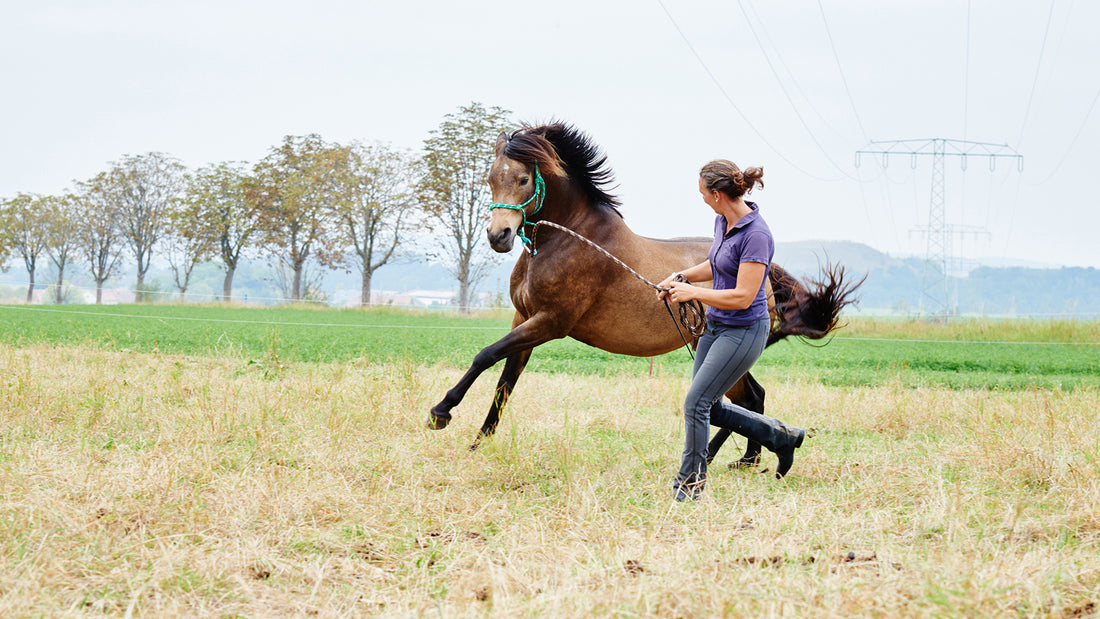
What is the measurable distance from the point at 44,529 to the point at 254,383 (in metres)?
4.40

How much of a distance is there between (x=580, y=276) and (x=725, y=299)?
5.08 ft

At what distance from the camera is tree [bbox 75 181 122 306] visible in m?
55.5

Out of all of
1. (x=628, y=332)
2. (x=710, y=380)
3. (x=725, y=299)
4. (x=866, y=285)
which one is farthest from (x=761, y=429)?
(x=866, y=285)

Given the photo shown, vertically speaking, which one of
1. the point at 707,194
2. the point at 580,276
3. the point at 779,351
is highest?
the point at 707,194

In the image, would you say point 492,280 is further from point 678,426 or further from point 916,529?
point 916,529

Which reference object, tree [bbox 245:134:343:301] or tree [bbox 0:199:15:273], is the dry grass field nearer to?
tree [bbox 245:134:343:301]

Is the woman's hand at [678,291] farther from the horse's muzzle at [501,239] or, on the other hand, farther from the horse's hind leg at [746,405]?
the horse's hind leg at [746,405]

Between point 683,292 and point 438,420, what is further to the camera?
point 438,420

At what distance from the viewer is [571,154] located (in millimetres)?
5973

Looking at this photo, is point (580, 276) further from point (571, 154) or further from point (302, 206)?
point (302, 206)

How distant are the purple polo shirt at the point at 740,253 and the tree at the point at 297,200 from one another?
134ft

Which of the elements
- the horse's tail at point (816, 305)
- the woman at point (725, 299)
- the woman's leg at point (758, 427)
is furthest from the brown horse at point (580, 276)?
the woman at point (725, 299)

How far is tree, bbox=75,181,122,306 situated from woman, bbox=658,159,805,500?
58835 millimetres

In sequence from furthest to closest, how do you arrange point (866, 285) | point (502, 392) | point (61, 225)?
point (866, 285)
point (61, 225)
point (502, 392)
